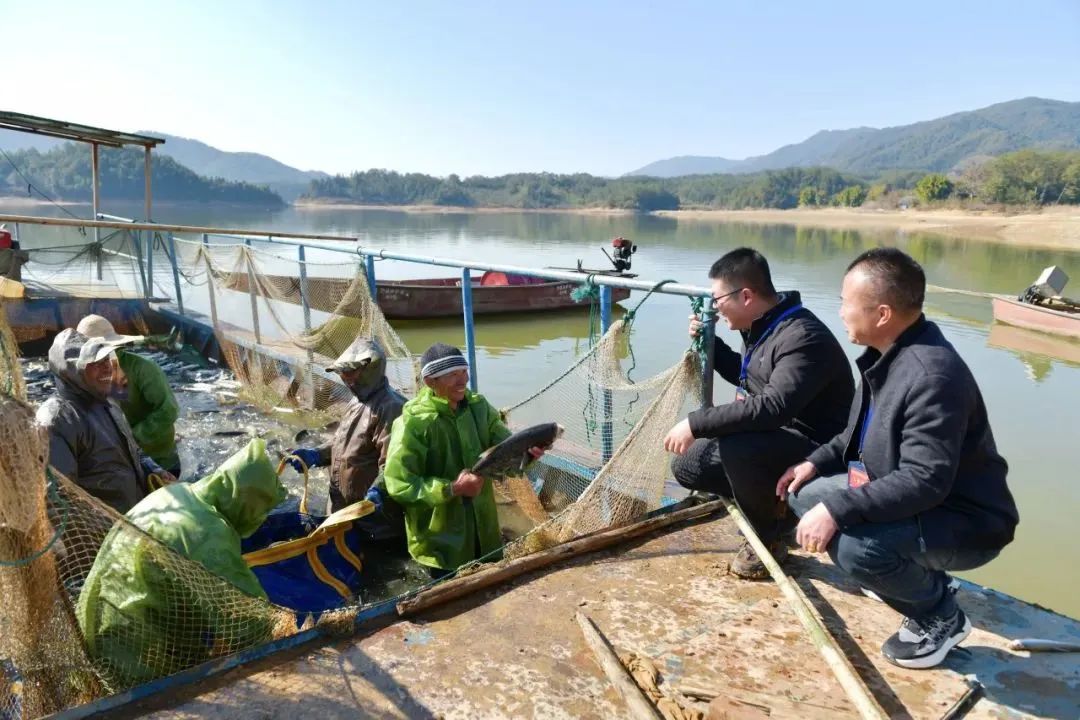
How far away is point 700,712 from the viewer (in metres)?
2.15

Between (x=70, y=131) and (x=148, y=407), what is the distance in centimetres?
852

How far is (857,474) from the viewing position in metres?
2.49

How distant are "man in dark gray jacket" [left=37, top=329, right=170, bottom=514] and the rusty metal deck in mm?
1847

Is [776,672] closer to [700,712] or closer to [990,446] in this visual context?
[700,712]

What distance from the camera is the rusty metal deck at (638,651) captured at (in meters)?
2.20

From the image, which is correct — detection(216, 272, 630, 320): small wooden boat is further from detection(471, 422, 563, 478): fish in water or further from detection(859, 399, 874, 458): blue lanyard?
detection(859, 399, 874, 458): blue lanyard

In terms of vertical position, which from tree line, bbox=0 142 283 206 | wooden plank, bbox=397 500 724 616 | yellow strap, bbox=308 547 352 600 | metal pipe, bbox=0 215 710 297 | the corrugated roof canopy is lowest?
yellow strap, bbox=308 547 352 600

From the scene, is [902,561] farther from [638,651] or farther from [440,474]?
[440,474]

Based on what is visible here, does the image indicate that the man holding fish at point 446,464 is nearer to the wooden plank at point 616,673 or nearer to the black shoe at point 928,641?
the wooden plank at point 616,673

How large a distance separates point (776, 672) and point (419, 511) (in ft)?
6.32

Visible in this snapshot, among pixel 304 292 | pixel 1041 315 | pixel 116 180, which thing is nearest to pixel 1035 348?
pixel 1041 315

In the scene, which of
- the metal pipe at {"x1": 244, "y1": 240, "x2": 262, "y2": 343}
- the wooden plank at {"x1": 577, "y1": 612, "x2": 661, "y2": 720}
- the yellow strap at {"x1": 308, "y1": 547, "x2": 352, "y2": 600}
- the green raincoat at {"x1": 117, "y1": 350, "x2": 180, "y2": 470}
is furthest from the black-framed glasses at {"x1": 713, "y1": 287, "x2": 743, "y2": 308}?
the metal pipe at {"x1": 244, "y1": 240, "x2": 262, "y2": 343}

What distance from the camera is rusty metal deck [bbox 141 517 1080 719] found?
2197 millimetres

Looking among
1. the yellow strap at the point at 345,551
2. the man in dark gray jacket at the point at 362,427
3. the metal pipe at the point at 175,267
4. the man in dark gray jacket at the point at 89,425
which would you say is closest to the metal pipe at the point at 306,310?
the man in dark gray jacket at the point at 362,427
